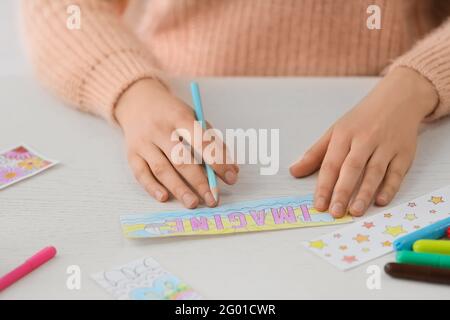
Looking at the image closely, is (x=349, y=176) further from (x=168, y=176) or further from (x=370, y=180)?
(x=168, y=176)

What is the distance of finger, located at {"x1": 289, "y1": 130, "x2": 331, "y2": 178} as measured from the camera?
79 cm

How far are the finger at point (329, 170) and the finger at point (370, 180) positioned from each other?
3 centimetres

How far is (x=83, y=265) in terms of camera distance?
2.12ft

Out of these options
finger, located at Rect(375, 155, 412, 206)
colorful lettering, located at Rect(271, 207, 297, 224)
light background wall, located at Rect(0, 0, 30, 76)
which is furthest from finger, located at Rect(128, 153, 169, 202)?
light background wall, located at Rect(0, 0, 30, 76)

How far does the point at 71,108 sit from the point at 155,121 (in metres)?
0.18

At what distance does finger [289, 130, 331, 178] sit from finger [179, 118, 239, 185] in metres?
0.07

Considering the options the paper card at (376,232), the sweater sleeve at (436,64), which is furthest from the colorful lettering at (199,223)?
the sweater sleeve at (436,64)

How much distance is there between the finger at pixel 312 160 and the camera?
79 cm

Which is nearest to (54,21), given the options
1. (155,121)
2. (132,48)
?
(132,48)

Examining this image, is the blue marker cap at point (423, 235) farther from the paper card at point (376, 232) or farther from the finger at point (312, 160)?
the finger at point (312, 160)

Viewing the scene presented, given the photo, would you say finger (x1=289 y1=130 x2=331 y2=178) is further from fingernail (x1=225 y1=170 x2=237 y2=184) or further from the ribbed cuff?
the ribbed cuff

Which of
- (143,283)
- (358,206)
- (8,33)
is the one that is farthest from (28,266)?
(8,33)
